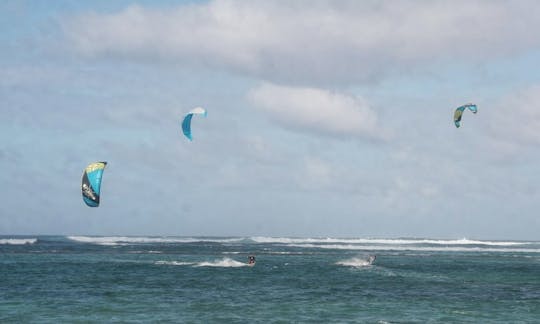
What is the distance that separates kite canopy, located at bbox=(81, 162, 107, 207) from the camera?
38688 millimetres

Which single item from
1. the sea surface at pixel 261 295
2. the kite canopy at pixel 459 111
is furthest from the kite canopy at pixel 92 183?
the kite canopy at pixel 459 111

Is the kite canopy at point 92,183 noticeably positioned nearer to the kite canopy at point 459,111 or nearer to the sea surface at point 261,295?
the sea surface at point 261,295

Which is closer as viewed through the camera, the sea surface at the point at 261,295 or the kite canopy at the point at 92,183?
the sea surface at the point at 261,295

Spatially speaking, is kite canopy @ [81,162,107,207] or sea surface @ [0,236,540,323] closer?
sea surface @ [0,236,540,323]

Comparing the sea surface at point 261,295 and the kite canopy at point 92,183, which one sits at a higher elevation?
the kite canopy at point 92,183

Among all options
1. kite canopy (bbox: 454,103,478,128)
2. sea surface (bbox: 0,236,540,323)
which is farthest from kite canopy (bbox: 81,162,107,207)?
kite canopy (bbox: 454,103,478,128)

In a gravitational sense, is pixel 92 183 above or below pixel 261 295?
above

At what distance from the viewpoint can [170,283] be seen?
1781 inches

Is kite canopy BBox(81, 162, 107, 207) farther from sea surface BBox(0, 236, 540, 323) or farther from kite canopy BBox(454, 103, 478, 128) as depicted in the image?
kite canopy BBox(454, 103, 478, 128)

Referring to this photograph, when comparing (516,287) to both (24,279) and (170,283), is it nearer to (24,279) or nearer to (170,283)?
(170,283)

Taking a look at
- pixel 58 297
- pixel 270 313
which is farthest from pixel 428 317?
pixel 58 297

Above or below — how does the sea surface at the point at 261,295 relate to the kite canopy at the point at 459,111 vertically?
below

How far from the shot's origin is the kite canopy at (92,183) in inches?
1523

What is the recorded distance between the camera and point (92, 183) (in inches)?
1537
